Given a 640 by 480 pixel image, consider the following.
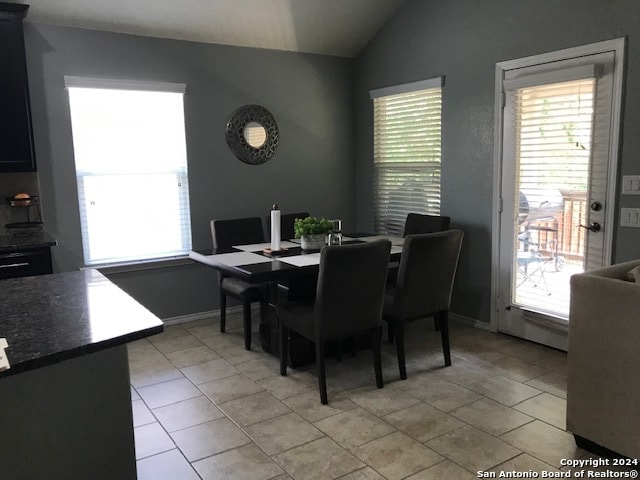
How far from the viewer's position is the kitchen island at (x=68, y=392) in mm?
1511

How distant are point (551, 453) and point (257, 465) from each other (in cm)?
140

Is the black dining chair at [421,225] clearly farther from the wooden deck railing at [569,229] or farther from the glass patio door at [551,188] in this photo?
the wooden deck railing at [569,229]

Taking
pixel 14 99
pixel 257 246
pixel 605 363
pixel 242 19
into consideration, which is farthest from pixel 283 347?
pixel 242 19

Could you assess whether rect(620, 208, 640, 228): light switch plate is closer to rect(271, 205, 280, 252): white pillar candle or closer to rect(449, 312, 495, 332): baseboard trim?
rect(449, 312, 495, 332): baseboard trim

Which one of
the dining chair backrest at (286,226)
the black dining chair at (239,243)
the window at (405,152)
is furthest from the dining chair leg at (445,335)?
the dining chair backrest at (286,226)

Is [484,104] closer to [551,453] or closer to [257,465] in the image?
[551,453]

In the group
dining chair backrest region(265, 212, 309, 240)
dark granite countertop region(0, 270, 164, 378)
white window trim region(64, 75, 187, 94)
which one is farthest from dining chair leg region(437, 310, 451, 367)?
white window trim region(64, 75, 187, 94)

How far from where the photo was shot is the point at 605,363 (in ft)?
7.79

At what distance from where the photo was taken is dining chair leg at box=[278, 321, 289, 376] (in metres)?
3.42

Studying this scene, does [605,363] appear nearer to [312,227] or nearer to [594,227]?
[594,227]

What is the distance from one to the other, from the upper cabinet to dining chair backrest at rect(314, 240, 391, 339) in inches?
93.9

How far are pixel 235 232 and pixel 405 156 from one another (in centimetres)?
178

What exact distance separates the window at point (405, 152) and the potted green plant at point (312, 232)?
4.54ft

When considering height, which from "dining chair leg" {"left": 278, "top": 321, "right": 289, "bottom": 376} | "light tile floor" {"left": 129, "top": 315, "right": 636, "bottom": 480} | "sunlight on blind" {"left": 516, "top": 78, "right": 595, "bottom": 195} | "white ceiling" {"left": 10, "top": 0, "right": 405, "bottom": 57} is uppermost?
"white ceiling" {"left": 10, "top": 0, "right": 405, "bottom": 57}
